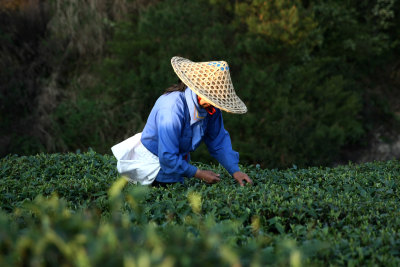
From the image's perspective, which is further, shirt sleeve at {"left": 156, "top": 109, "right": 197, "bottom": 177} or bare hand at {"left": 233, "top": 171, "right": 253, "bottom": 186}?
bare hand at {"left": 233, "top": 171, "right": 253, "bottom": 186}

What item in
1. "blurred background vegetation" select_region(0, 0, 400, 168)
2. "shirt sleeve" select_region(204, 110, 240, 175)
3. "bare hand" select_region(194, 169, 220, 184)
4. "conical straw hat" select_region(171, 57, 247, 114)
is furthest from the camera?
"blurred background vegetation" select_region(0, 0, 400, 168)

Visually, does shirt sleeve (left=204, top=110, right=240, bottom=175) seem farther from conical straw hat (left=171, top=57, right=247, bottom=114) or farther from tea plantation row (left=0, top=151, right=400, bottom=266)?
conical straw hat (left=171, top=57, right=247, bottom=114)

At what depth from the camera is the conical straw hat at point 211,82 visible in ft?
11.6

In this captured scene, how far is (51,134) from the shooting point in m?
10.4

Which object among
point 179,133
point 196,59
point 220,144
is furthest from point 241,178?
point 196,59

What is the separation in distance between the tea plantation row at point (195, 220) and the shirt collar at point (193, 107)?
54cm

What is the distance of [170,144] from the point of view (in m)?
3.56

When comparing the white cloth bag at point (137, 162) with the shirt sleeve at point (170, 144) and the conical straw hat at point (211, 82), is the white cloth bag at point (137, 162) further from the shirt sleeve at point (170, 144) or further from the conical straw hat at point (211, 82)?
the conical straw hat at point (211, 82)

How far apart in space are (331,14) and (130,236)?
1019 cm

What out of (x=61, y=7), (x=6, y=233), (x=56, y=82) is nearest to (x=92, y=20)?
(x=61, y=7)

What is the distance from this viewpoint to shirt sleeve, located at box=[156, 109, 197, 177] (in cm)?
355

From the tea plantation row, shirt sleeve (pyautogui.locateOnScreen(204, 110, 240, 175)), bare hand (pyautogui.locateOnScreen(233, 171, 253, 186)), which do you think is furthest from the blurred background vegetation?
bare hand (pyautogui.locateOnScreen(233, 171, 253, 186))

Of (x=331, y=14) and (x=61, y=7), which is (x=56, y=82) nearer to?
(x=61, y=7)

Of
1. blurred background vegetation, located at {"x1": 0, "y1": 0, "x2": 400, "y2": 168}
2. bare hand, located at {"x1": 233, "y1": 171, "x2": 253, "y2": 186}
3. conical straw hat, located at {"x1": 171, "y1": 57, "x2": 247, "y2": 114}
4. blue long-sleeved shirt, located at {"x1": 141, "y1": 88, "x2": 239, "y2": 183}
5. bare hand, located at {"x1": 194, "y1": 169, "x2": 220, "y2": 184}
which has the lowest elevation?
blurred background vegetation, located at {"x1": 0, "y1": 0, "x2": 400, "y2": 168}
